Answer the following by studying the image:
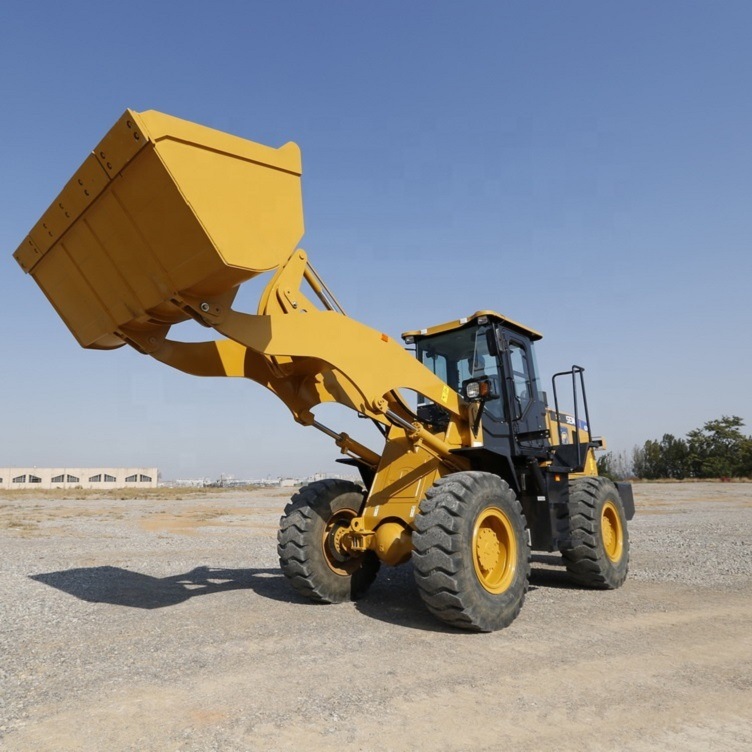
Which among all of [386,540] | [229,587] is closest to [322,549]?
[386,540]

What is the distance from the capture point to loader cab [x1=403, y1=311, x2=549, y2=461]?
7.55 m

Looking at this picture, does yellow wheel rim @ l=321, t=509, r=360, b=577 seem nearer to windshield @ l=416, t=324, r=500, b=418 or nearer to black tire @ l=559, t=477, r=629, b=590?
windshield @ l=416, t=324, r=500, b=418

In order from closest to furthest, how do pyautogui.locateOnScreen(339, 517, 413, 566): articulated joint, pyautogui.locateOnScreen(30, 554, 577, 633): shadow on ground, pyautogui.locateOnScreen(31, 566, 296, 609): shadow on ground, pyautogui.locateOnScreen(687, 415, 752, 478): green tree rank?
pyautogui.locateOnScreen(339, 517, 413, 566): articulated joint < pyautogui.locateOnScreen(30, 554, 577, 633): shadow on ground < pyautogui.locateOnScreen(31, 566, 296, 609): shadow on ground < pyautogui.locateOnScreen(687, 415, 752, 478): green tree

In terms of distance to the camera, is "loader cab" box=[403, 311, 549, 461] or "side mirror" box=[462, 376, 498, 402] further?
"loader cab" box=[403, 311, 549, 461]

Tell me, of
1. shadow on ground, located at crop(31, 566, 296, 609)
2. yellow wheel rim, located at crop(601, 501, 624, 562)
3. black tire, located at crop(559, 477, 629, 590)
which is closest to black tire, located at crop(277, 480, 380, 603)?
shadow on ground, located at crop(31, 566, 296, 609)

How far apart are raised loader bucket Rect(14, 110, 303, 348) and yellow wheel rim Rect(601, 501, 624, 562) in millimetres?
6126

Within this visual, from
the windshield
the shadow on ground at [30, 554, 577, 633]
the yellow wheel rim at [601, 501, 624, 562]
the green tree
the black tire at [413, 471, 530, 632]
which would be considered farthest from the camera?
the green tree

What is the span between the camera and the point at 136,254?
4941 mm

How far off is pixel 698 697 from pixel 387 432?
4226 millimetres

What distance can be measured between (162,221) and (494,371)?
4503mm

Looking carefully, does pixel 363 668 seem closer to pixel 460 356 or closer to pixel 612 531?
pixel 460 356

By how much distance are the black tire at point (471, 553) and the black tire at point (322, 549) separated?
1.66m

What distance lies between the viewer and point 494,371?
7.71 meters

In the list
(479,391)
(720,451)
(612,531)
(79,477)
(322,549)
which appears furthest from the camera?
(79,477)
